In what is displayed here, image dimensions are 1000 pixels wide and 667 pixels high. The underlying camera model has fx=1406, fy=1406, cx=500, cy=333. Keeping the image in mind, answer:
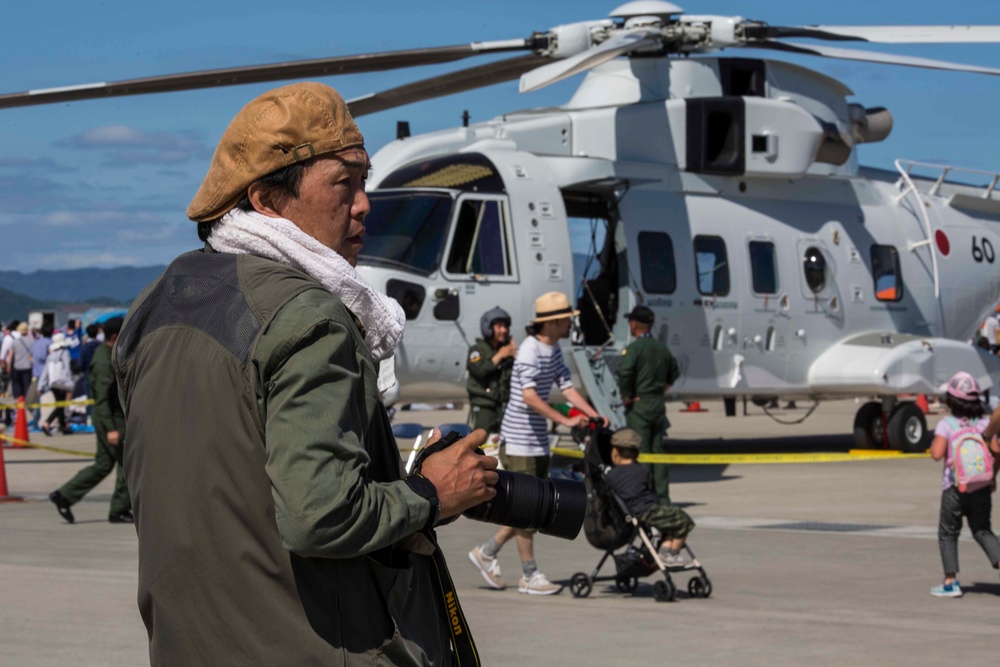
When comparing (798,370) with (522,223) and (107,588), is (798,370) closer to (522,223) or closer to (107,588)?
(522,223)

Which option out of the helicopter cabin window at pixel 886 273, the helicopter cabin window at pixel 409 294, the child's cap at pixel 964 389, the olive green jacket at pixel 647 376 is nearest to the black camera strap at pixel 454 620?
the child's cap at pixel 964 389

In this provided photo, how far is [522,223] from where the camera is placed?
1512 centimetres

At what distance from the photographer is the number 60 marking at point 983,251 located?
1994 centimetres

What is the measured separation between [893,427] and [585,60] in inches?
301

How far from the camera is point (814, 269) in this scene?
17.7 metres

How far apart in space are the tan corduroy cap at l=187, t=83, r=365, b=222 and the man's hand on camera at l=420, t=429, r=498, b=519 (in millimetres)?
615

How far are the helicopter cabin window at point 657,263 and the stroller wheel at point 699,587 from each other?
7.82 m

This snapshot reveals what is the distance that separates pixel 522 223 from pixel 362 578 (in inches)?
503

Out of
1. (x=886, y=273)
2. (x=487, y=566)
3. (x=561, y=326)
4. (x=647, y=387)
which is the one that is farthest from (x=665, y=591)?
(x=886, y=273)

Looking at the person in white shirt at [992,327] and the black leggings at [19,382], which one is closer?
the black leggings at [19,382]

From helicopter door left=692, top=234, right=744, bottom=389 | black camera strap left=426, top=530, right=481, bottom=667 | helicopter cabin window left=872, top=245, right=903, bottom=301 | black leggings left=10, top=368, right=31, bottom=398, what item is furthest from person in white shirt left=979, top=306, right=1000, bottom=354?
black camera strap left=426, top=530, right=481, bottom=667

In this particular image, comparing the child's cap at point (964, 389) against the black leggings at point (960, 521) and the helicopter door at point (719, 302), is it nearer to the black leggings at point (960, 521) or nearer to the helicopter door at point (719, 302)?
the black leggings at point (960, 521)

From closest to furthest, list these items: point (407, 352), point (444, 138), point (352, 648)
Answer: point (352, 648) → point (407, 352) → point (444, 138)

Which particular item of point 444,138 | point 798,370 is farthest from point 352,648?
point 798,370
